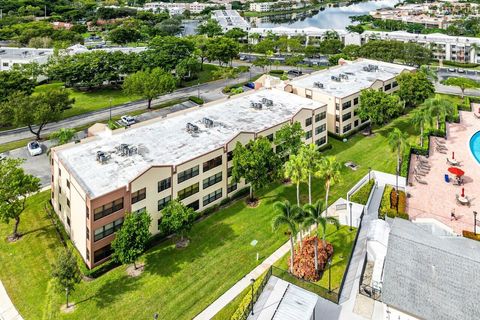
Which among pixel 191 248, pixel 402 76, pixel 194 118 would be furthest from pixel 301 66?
pixel 191 248

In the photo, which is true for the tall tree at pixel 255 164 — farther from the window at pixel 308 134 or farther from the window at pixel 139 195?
the window at pixel 308 134

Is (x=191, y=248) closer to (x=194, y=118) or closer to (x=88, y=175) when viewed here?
(x=88, y=175)

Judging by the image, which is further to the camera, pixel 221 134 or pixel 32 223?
pixel 221 134

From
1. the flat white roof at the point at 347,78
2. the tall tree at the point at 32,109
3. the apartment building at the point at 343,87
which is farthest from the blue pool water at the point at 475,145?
the tall tree at the point at 32,109

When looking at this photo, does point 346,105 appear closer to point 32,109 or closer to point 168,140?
point 168,140

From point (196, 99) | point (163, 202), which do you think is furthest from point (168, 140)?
point (196, 99)

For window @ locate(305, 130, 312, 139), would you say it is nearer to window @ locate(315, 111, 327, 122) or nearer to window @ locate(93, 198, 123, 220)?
window @ locate(315, 111, 327, 122)
